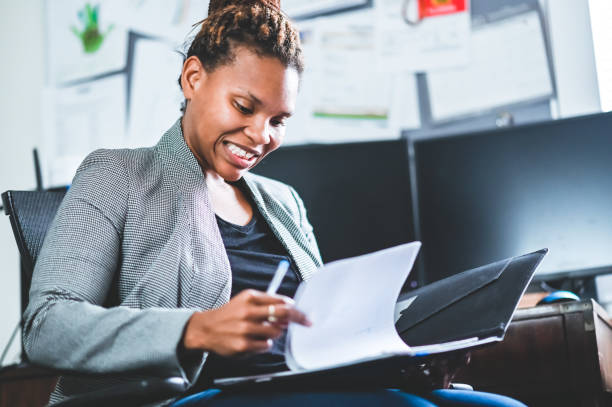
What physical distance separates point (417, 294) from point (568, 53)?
1.07 meters

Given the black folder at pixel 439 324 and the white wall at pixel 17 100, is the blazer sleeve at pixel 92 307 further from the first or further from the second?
the white wall at pixel 17 100

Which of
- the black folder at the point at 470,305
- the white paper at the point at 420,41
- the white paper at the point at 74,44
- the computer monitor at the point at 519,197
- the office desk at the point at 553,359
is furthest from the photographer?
the white paper at the point at 74,44

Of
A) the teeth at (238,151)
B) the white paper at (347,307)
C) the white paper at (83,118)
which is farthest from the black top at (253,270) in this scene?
the white paper at (83,118)

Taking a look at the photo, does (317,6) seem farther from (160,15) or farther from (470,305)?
(470,305)

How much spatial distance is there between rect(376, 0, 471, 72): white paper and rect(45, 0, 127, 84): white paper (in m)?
0.97

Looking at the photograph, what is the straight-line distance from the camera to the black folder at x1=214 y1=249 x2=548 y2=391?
2.51 ft

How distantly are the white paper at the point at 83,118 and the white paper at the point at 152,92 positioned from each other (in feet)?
0.17

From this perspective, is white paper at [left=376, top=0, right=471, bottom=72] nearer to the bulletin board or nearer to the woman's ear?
the bulletin board

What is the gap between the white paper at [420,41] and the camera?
1955 millimetres

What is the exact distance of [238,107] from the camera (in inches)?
39.6

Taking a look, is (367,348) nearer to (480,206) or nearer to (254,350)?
(254,350)

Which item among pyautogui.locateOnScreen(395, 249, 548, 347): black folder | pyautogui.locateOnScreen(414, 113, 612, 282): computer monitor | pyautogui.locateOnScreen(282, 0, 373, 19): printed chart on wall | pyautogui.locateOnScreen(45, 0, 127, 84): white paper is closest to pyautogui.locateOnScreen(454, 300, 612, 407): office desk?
pyautogui.locateOnScreen(395, 249, 548, 347): black folder

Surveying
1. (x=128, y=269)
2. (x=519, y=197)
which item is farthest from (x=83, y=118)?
(x=128, y=269)

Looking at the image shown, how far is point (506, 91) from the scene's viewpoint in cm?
187
